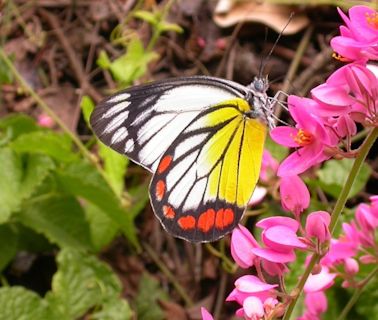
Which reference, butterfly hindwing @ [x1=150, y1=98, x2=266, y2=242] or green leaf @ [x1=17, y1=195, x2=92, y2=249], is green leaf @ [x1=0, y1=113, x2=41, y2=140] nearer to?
green leaf @ [x1=17, y1=195, x2=92, y2=249]

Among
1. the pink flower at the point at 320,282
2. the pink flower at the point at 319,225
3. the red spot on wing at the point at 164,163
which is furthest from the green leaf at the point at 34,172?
the pink flower at the point at 319,225

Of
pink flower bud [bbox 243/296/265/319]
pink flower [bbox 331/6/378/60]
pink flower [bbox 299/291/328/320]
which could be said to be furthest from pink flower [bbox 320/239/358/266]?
pink flower [bbox 331/6/378/60]

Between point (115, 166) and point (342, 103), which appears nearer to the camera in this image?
point (342, 103)

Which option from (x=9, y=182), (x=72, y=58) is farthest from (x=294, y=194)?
(x=72, y=58)

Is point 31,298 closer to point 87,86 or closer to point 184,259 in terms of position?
point 184,259

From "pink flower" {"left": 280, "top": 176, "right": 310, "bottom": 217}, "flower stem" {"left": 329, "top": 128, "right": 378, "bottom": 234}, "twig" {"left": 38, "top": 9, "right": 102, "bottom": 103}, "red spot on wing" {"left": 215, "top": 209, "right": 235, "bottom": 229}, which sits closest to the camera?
"flower stem" {"left": 329, "top": 128, "right": 378, "bottom": 234}

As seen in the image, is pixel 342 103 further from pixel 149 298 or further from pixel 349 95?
pixel 149 298

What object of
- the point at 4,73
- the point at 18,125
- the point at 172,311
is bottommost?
the point at 172,311
